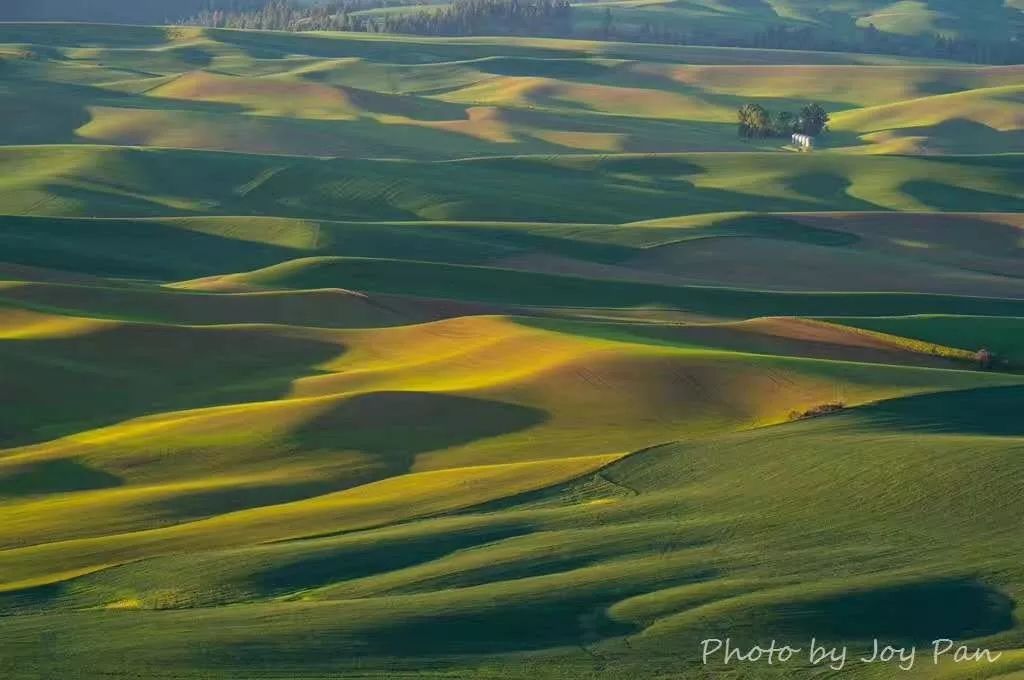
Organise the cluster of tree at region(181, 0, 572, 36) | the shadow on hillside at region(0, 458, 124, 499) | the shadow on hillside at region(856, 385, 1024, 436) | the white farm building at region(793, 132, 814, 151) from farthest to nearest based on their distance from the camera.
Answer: the cluster of tree at region(181, 0, 572, 36)
the white farm building at region(793, 132, 814, 151)
the shadow on hillside at region(856, 385, 1024, 436)
the shadow on hillside at region(0, 458, 124, 499)

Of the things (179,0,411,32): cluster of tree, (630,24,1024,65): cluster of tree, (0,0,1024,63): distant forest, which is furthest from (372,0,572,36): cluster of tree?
(630,24,1024,65): cluster of tree

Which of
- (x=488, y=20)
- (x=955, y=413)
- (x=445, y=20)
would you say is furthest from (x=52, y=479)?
(x=488, y=20)

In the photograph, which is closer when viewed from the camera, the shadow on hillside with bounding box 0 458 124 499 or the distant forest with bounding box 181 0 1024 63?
the shadow on hillside with bounding box 0 458 124 499

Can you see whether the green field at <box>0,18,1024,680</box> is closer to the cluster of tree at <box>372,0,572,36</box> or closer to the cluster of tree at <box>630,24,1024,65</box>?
the cluster of tree at <box>630,24,1024,65</box>

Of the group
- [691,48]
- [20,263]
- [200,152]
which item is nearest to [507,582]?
[20,263]

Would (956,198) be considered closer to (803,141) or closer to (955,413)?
(803,141)

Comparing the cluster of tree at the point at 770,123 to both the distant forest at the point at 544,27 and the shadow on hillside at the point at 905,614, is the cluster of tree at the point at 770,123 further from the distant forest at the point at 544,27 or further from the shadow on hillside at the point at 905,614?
the shadow on hillside at the point at 905,614

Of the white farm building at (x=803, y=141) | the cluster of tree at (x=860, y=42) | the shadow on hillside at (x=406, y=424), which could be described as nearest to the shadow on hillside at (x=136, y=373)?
the shadow on hillside at (x=406, y=424)
